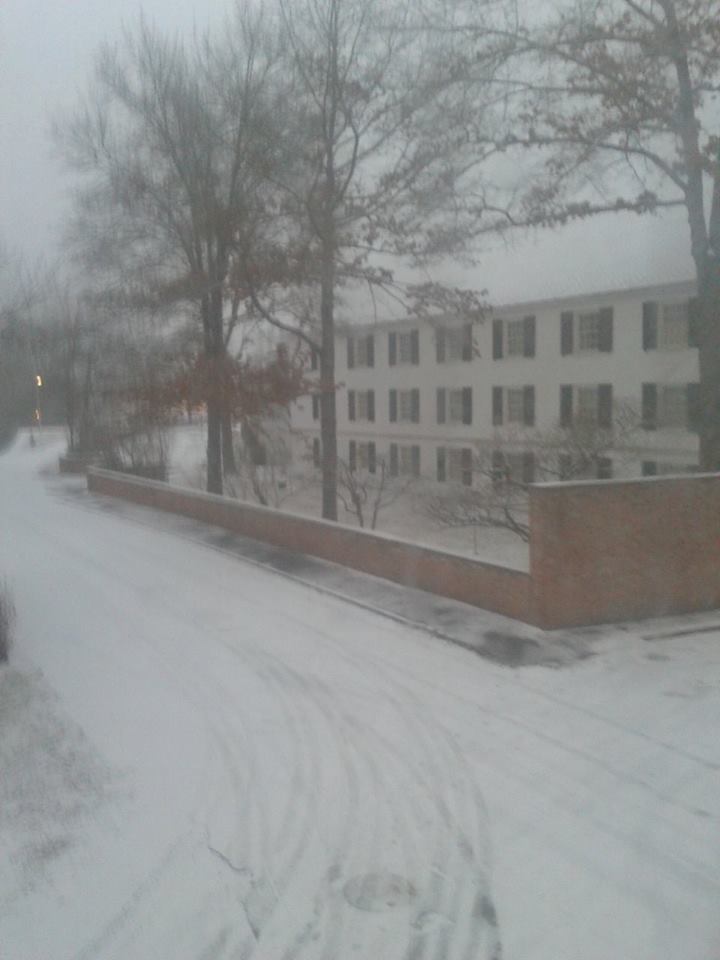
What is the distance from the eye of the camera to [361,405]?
28.5 meters

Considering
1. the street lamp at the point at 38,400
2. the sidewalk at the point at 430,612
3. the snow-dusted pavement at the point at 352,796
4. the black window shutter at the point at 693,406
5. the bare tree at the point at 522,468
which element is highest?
the street lamp at the point at 38,400

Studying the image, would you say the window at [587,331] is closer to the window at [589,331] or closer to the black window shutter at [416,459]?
the window at [589,331]

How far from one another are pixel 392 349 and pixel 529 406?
354cm

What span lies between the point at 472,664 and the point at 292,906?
5444mm

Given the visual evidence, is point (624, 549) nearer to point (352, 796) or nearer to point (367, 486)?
point (352, 796)

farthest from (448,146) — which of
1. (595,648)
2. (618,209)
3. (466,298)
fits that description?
(595,648)

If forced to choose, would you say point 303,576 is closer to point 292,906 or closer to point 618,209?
point 618,209

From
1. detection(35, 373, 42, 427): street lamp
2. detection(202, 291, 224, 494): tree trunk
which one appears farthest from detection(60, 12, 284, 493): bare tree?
detection(35, 373, 42, 427): street lamp

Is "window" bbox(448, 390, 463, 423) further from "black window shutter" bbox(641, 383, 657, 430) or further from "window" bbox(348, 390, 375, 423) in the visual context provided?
"black window shutter" bbox(641, 383, 657, 430)

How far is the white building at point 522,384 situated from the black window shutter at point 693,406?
7cm

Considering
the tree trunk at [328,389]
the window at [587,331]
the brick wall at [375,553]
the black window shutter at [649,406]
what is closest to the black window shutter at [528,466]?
the black window shutter at [649,406]

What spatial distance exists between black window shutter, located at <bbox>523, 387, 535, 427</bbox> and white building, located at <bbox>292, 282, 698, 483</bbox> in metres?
0.03

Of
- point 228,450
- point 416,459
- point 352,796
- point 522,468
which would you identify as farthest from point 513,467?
point 352,796

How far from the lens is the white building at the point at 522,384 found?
2253cm
